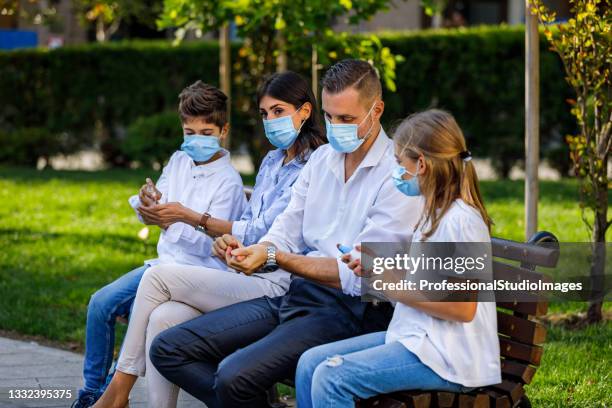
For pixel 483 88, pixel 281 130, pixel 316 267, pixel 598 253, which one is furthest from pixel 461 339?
pixel 483 88

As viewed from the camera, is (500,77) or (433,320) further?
(500,77)

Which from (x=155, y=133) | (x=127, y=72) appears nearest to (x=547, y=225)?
(x=155, y=133)

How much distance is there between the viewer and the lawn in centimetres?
550

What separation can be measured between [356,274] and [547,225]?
5.73 m

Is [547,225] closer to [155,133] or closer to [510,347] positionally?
[510,347]

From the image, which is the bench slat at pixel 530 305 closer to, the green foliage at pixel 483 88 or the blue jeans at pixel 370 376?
the blue jeans at pixel 370 376

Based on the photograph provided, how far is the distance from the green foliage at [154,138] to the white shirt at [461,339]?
11.2m

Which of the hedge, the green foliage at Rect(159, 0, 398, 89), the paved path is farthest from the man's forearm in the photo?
the hedge

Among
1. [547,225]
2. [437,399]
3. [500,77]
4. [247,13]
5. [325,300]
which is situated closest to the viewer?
[437,399]

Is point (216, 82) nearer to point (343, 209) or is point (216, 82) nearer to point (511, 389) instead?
point (343, 209)

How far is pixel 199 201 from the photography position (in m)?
5.09

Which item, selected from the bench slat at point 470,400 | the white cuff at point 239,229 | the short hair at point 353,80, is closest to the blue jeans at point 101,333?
the white cuff at point 239,229

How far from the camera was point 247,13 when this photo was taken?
798 cm

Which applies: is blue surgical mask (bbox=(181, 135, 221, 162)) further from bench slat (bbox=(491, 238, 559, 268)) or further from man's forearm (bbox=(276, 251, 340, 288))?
bench slat (bbox=(491, 238, 559, 268))
